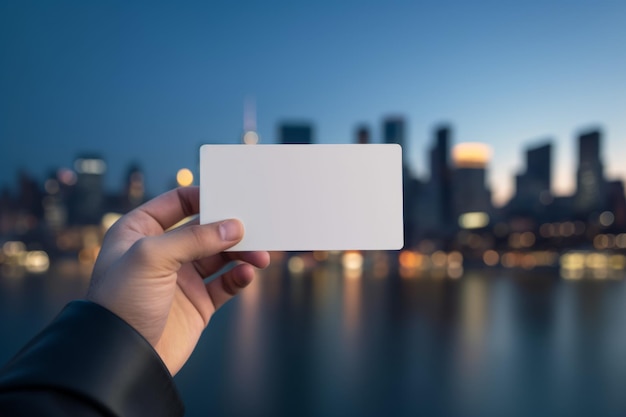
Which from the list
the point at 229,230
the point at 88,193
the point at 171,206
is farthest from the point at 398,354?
the point at 88,193

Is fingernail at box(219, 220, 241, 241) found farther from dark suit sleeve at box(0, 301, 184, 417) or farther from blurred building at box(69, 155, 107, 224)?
blurred building at box(69, 155, 107, 224)

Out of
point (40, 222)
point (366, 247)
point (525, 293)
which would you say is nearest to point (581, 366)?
point (525, 293)

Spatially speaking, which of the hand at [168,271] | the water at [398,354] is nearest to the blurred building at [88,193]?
the water at [398,354]

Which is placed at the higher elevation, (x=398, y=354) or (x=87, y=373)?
(x=87, y=373)

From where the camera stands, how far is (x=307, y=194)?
1.01m

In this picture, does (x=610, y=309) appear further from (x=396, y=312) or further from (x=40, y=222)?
(x=40, y=222)

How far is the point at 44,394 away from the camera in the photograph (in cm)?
52

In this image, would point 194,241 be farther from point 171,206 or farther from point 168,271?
point 171,206

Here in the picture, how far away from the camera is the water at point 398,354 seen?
14258 millimetres

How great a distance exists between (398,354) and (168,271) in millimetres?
19584

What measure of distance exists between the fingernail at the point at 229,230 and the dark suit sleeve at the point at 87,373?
29 centimetres

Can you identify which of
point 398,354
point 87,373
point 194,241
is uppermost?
point 194,241

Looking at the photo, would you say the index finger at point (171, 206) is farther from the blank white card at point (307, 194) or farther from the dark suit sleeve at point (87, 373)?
the dark suit sleeve at point (87, 373)

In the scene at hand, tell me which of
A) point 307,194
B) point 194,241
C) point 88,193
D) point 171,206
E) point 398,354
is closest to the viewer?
point 194,241
